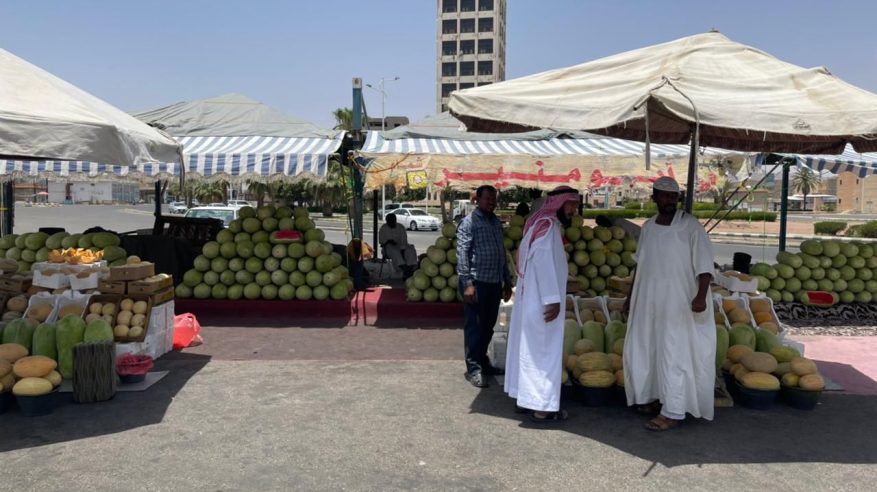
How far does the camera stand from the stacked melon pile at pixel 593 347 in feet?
17.2

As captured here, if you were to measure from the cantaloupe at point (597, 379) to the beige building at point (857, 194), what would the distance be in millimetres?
71930

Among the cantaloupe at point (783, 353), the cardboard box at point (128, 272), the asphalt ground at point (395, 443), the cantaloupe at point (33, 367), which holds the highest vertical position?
the cardboard box at point (128, 272)

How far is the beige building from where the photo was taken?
2603 inches

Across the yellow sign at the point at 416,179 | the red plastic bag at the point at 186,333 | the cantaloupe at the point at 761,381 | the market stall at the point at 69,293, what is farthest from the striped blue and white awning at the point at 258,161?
the cantaloupe at the point at 761,381

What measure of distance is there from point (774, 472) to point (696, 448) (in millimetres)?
505

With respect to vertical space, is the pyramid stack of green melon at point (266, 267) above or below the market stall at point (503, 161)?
below

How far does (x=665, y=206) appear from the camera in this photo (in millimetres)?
4656

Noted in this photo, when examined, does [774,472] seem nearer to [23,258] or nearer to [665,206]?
[665,206]

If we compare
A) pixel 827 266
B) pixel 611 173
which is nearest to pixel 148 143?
pixel 611 173

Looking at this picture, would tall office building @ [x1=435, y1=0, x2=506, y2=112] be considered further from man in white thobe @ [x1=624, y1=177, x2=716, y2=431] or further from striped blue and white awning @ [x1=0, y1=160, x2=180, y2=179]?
man in white thobe @ [x1=624, y1=177, x2=716, y2=431]

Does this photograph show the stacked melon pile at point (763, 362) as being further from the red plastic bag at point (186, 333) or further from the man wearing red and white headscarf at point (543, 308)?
the red plastic bag at point (186, 333)

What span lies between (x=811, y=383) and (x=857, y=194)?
2980 inches

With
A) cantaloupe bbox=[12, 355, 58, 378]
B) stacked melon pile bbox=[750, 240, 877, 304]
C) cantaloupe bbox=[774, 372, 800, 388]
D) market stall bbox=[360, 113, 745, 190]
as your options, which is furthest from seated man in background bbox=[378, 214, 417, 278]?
cantaloupe bbox=[774, 372, 800, 388]

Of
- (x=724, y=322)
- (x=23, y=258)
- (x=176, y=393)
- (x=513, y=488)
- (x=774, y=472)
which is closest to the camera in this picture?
(x=513, y=488)
